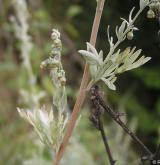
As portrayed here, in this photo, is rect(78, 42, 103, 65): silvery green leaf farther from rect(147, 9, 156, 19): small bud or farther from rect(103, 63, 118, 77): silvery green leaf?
rect(147, 9, 156, 19): small bud

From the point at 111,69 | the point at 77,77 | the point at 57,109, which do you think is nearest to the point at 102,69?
the point at 111,69

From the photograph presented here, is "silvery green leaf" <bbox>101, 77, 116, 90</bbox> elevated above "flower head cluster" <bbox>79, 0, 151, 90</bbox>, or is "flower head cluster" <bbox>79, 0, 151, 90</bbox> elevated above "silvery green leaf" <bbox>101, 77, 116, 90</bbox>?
"flower head cluster" <bbox>79, 0, 151, 90</bbox>

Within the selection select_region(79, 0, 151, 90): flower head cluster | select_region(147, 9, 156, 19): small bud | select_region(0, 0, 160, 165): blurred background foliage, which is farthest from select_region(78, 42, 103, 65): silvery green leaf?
select_region(0, 0, 160, 165): blurred background foliage

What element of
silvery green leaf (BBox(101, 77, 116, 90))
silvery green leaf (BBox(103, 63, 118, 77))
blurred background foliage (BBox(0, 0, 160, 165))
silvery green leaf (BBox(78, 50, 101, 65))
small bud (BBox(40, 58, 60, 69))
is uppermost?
small bud (BBox(40, 58, 60, 69))

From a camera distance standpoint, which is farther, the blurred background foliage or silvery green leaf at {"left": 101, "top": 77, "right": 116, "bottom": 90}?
the blurred background foliage

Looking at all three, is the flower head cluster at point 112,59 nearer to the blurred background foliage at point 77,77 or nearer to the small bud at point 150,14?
the small bud at point 150,14

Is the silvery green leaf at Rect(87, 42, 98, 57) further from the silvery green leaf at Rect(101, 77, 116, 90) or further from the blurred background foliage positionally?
the blurred background foliage
